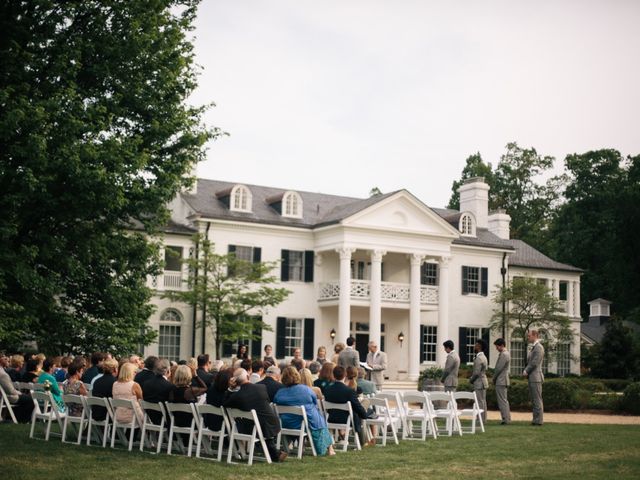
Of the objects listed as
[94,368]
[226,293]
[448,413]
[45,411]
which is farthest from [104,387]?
[226,293]

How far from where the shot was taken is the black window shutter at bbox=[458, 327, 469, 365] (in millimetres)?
42438

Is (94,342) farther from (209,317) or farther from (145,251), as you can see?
(209,317)

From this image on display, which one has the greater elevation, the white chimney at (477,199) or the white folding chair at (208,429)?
the white chimney at (477,199)

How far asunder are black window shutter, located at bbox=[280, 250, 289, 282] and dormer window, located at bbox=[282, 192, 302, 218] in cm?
182

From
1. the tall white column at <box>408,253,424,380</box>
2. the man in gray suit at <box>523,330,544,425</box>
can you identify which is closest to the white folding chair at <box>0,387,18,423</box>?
the man in gray suit at <box>523,330,544,425</box>

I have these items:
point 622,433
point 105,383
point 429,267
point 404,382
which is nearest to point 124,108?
point 105,383

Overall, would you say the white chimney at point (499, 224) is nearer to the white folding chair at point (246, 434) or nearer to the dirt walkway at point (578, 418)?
the dirt walkway at point (578, 418)

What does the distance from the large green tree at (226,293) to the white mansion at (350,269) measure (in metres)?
1.11

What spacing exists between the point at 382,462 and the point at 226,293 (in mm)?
22643

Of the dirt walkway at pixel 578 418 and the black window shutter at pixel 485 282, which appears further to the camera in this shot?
the black window shutter at pixel 485 282

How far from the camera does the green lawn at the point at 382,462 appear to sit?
431 inches

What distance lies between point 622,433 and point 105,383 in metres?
9.75

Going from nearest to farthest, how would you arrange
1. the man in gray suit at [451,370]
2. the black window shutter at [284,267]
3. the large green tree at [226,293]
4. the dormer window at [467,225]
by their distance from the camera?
the man in gray suit at [451,370] → the large green tree at [226,293] → the black window shutter at [284,267] → the dormer window at [467,225]

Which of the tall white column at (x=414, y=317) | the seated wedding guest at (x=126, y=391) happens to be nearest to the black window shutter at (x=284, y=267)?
the tall white column at (x=414, y=317)
